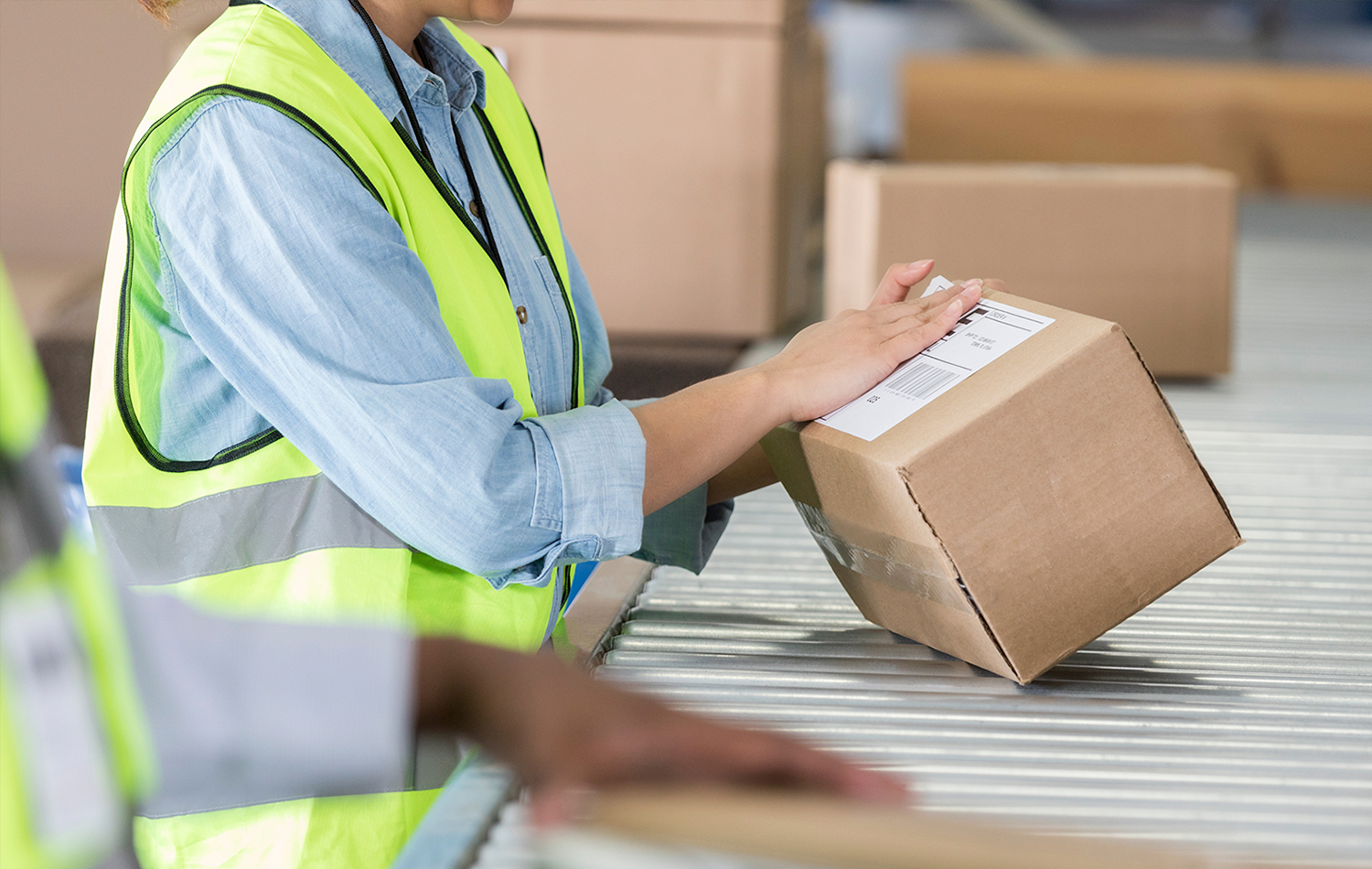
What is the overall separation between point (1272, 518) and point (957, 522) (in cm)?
78

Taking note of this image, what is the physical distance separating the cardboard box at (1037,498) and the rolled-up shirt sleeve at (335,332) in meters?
0.26

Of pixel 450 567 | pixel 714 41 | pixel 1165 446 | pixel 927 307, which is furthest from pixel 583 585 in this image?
pixel 714 41

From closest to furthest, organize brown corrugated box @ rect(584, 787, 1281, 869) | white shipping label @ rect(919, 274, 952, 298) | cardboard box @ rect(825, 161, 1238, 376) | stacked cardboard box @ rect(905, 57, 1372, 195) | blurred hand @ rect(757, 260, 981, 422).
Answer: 1. brown corrugated box @ rect(584, 787, 1281, 869)
2. blurred hand @ rect(757, 260, 981, 422)
3. white shipping label @ rect(919, 274, 952, 298)
4. cardboard box @ rect(825, 161, 1238, 376)
5. stacked cardboard box @ rect(905, 57, 1372, 195)

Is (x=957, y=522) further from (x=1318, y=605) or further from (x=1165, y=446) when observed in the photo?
(x=1318, y=605)

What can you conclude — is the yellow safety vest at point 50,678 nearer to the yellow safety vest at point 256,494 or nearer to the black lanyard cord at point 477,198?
the yellow safety vest at point 256,494

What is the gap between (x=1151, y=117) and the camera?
13.1 feet

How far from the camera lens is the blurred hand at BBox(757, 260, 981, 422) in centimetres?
103

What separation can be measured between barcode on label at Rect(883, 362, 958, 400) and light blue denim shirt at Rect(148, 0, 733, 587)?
0.22 m

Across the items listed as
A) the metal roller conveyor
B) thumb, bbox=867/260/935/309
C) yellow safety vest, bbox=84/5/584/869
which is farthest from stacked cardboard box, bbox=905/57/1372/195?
yellow safety vest, bbox=84/5/584/869

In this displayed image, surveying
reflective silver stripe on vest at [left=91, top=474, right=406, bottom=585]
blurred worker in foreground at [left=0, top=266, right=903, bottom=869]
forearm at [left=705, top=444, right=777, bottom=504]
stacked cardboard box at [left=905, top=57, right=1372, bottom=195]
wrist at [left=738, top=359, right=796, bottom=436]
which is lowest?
stacked cardboard box at [left=905, top=57, right=1372, bottom=195]

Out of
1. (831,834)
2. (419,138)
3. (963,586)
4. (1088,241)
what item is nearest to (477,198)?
(419,138)

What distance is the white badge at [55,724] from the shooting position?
42cm

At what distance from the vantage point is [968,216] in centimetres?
222

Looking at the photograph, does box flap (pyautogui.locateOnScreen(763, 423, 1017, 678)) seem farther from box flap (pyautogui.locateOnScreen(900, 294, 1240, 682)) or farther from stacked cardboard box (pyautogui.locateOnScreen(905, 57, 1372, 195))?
stacked cardboard box (pyautogui.locateOnScreen(905, 57, 1372, 195))
